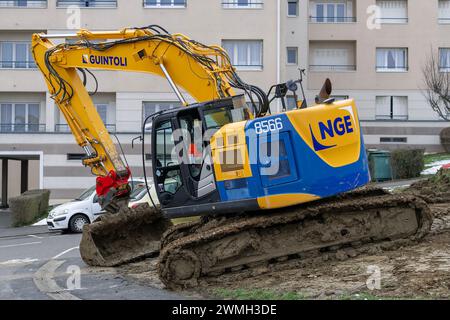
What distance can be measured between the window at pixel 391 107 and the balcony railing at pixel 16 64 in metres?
20.0

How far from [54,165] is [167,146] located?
845 inches

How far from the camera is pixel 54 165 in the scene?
2970cm

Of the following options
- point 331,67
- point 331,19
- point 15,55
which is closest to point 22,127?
point 15,55

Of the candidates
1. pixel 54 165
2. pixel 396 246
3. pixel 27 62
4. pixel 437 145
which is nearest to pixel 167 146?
pixel 396 246

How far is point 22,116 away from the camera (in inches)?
1238

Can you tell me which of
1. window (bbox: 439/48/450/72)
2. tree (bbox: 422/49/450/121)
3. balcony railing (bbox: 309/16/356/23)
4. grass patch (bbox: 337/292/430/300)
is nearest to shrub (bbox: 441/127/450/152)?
tree (bbox: 422/49/450/121)

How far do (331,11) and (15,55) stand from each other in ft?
63.2

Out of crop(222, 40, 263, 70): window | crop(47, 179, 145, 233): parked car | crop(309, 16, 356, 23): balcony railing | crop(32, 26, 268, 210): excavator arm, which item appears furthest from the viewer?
crop(309, 16, 356, 23): balcony railing

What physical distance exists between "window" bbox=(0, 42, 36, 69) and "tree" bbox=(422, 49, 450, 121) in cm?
2088

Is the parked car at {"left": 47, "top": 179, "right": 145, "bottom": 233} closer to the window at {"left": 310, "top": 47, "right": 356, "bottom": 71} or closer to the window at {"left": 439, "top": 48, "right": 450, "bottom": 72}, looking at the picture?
the window at {"left": 310, "top": 47, "right": 356, "bottom": 71}

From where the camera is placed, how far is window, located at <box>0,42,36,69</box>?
103 ft

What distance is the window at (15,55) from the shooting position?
103 feet

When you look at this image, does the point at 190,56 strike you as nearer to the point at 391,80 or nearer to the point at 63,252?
the point at 63,252

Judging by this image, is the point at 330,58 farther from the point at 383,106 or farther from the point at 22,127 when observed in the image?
the point at 22,127
